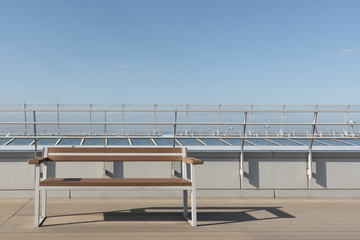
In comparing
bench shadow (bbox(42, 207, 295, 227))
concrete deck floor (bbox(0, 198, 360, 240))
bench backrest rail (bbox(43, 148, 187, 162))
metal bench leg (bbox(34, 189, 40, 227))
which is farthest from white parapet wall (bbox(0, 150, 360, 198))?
metal bench leg (bbox(34, 189, 40, 227))

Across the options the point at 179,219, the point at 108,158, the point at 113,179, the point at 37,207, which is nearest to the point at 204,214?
the point at 179,219

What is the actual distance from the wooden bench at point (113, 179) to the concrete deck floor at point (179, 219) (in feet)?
0.76

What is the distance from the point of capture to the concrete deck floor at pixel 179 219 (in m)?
3.05

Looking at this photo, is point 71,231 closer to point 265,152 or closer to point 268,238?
point 268,238

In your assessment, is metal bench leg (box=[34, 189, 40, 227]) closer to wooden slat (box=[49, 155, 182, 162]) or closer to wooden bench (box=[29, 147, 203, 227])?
wooden bench (box=[29, 147, 203, 227])

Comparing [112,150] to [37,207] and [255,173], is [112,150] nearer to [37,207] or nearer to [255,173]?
[37,207]

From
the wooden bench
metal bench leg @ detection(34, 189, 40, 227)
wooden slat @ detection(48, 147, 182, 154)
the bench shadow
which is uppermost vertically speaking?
wooden slat @ detection(48, 147, 182, 154)

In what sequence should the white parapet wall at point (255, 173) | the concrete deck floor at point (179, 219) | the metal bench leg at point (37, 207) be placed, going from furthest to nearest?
the white parapet wall at point (255, 173)
the metal bench leg at point (37, 207)
the concrete deck floor at point (179, 219)

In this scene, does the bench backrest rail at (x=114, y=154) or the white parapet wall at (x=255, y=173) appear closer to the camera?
the bench backrest rail at (x=114, y=154)

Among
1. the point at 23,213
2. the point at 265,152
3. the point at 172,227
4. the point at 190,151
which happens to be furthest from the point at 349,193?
the point at 23,213

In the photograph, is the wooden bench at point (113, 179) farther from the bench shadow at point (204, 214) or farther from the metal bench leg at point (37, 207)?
the bench shadow at point (204, 214)

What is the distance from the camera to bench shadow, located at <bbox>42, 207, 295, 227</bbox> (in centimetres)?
361

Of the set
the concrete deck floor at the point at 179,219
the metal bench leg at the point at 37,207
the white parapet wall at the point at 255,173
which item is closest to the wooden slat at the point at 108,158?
the metal bench leg at the point at 37,207

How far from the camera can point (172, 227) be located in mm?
3297
